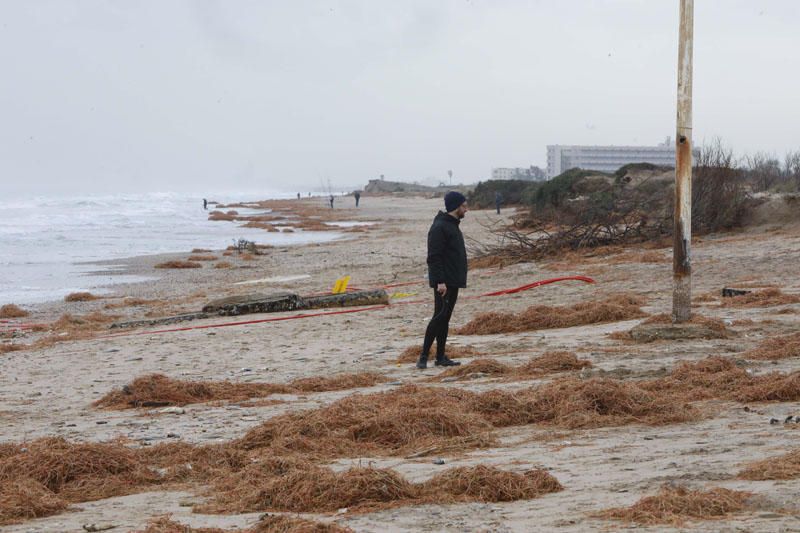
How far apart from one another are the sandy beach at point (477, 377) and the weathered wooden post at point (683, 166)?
0.63 meters

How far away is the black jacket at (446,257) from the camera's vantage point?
9406 millimetres

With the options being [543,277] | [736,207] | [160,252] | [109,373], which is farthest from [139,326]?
[160,252]

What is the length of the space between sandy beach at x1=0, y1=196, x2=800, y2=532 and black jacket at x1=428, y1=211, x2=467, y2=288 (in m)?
0.96

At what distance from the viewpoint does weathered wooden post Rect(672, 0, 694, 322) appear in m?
10.1

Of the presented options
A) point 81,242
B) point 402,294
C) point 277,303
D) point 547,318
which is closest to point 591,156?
point 81,242

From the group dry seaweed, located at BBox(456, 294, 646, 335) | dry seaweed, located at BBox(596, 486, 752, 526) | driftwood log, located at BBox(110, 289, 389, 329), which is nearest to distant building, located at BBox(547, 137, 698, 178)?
driftwood log, located at BBox(110, 289, 389, 329)

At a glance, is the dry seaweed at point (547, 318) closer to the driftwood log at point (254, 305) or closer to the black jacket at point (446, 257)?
the black jacket at point (446, 257)

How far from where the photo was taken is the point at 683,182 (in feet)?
33.5

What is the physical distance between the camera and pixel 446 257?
9438 mm

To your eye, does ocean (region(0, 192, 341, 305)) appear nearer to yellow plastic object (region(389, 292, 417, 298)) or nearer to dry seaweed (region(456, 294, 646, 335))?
yellow plastic object (region(389, 292, 417, 298))

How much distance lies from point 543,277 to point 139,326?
7976mm

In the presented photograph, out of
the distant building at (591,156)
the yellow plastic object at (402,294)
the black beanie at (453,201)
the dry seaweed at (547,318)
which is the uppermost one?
the distant building at (591,156)

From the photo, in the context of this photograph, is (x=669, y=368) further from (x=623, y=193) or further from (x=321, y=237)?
(x=321, y=237)

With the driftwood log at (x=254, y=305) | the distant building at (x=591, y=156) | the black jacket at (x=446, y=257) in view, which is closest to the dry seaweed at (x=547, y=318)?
the black jacket at (x=446, y=257)
